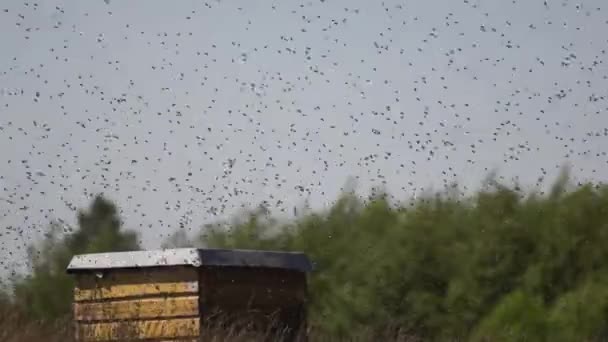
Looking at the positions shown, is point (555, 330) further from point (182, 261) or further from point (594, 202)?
point (182, 261)

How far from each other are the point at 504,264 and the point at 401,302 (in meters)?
3.08

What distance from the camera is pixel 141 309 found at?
1561 centimetres

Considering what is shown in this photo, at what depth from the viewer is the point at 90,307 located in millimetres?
15930

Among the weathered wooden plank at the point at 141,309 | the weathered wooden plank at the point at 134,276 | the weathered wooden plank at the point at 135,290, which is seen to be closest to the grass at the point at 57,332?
the weathered wooden plank at the point at 141,309

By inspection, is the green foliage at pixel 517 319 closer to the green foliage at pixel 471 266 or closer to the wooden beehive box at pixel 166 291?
the green foliage at pixel 471 266

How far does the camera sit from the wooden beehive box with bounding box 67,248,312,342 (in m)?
15.4

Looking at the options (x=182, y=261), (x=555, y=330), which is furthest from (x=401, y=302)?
(x=182, y=261)

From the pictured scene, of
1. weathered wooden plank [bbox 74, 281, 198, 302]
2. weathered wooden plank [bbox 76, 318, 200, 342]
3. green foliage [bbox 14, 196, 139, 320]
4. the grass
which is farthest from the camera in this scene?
green foliage [bbox 14, 196, 139, 320]

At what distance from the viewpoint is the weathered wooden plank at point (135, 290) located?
15484 millimetres

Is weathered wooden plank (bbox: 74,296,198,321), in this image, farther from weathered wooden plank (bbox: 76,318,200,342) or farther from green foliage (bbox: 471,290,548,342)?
green foliage (bbox: 471,290,548,342)

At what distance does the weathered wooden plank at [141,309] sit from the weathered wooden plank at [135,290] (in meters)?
0.08

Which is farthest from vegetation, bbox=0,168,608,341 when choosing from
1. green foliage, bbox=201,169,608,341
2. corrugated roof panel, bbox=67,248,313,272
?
corrugated roof panel, bbox=67,248,313,272

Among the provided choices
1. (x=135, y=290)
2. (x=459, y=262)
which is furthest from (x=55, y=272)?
(x=135, y=290)

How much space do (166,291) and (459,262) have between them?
1541 centimetres
